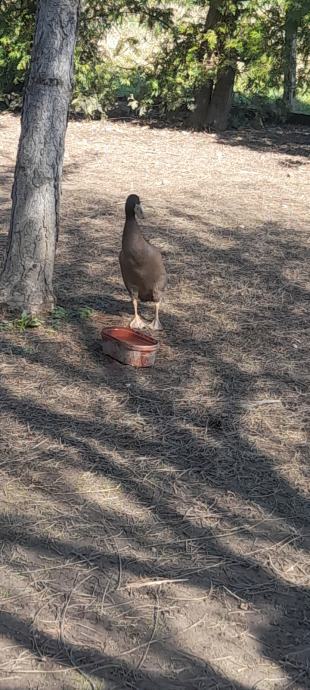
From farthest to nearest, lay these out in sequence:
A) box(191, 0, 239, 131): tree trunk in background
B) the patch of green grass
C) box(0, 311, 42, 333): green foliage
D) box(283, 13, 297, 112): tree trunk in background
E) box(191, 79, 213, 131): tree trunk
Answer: box(191, 79, 213, 131): tree trunk, box(191, 0, 239, 131): tree trunk in background, box(283, 13, 297, 112): tree trunk in background, the patch of green grass, box(0, 311, 42, 333): green foliage

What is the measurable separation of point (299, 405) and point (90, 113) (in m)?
10.6

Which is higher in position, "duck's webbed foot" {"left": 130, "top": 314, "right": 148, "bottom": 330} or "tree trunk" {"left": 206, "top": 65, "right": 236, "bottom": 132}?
"tree trunk" {"left": 206, "top": 65, "right": 236, "bottom": 132}

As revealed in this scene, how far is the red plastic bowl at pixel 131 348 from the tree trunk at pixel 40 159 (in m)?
0.73

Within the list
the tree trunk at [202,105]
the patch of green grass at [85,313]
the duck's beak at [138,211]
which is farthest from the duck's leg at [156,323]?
the tree trunk at [202,105]

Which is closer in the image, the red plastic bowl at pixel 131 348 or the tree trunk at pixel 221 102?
the red plastic bowl at pixel 131 348

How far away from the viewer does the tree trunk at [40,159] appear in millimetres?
5129

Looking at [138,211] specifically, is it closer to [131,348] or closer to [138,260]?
[138,260]

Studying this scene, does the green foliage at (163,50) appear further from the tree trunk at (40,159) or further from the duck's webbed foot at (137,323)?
the duck's webbed foot at (137,323)

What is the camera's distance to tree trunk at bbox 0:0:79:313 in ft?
16.8

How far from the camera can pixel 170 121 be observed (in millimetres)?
14461

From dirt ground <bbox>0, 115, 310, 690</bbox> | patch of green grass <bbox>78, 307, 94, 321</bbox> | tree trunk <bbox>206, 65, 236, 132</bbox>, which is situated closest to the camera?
dirt ground <bbox>0, 115, 310, 690</bbox>

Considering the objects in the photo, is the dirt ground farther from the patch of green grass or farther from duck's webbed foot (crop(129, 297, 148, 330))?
duck's webbed foot (crop(129, 297, 148, 330))

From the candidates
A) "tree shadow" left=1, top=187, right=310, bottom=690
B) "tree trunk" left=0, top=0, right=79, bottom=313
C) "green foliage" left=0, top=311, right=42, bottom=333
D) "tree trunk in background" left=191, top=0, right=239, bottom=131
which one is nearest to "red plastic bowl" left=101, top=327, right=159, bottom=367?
"tree shadow" left=1, top=187, right=310, bottom=690

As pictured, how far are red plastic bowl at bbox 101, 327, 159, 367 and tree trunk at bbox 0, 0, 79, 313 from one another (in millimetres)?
730
